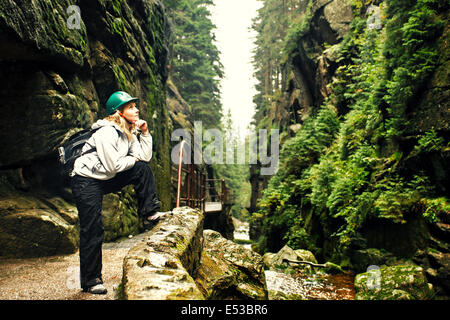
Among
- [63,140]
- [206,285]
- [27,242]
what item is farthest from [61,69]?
[206,285]

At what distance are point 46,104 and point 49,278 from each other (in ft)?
9.89

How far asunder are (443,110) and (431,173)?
119cm

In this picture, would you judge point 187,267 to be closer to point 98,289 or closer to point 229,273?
point 98,289

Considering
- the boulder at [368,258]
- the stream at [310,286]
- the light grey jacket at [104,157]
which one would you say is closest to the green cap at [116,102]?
the light grey jacket at [104,157]

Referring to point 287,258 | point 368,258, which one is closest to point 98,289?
point 368,258

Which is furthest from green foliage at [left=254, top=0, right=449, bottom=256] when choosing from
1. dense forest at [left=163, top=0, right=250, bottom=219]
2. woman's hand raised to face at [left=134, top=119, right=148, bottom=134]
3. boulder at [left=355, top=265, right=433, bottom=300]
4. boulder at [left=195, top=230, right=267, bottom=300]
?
dense forest at [left=163, top=0, right=250, bottom=219]

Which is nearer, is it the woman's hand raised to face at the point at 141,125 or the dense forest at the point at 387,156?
the woman's hand raised to face at the point at 141,125

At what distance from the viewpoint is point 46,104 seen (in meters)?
4.74

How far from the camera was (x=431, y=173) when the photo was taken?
5.10 meters

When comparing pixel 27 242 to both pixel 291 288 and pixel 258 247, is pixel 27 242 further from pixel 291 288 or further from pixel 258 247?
pixel 258 247

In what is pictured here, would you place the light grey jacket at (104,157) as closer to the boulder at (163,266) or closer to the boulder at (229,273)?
the boulder at (163,266)

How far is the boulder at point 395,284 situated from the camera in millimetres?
Answer: 4219

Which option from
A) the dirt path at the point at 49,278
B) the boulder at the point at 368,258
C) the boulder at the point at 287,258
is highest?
the dirt path at the point at 49,278

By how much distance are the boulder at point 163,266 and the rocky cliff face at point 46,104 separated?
9.34 ft
